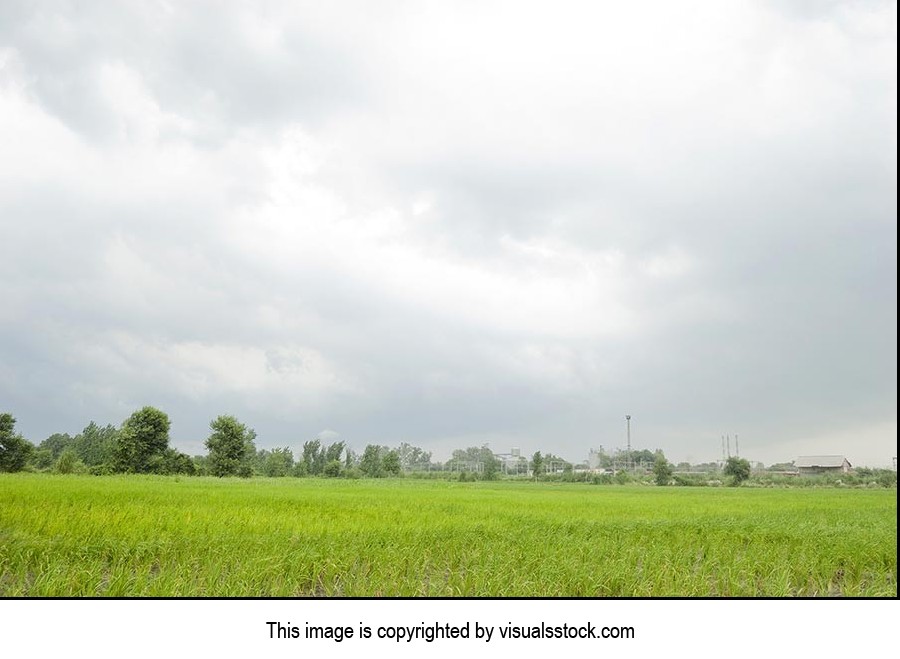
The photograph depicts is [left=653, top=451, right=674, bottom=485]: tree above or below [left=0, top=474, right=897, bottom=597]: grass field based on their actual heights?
below

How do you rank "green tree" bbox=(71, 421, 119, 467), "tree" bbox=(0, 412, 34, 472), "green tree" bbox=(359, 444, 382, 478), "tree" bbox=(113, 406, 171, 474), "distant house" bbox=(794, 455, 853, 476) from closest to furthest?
"tree" bbox=(0, 412, 34, 472) → "tree" bbox=(113, 406, 171, 474) → "green tree" bbox=(71, 421, 119, 467) → "green tree" bbox=(359, 444, 382, 478) → "distant house" bbox=(794, 455, 853, 476)

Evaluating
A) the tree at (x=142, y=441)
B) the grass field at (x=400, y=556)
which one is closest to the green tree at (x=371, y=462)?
the tree at (x=142, y=441)

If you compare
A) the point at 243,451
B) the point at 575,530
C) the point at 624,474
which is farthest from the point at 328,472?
the point at 575,530

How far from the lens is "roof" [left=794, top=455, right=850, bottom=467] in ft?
203

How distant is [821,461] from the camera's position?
63312mm

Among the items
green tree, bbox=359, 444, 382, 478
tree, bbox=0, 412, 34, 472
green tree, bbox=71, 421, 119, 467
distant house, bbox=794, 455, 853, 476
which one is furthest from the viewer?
distant house, bbox=794, 455, 853, 476

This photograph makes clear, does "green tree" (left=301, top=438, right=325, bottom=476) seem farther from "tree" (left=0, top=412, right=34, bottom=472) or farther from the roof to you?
the roof

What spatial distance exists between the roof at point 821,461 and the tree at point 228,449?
58480 mm

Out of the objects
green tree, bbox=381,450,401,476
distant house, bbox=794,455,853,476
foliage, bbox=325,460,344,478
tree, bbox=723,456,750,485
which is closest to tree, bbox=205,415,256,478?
foliage, bbox=325,460,344,478

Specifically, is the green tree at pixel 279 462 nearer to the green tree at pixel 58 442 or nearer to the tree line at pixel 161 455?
the tree line at pixel 161 455

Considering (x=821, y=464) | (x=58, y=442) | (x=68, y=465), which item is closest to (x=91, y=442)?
(x=58, y=442)

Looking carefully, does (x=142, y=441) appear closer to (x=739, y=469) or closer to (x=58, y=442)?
(x=58, y=442)
